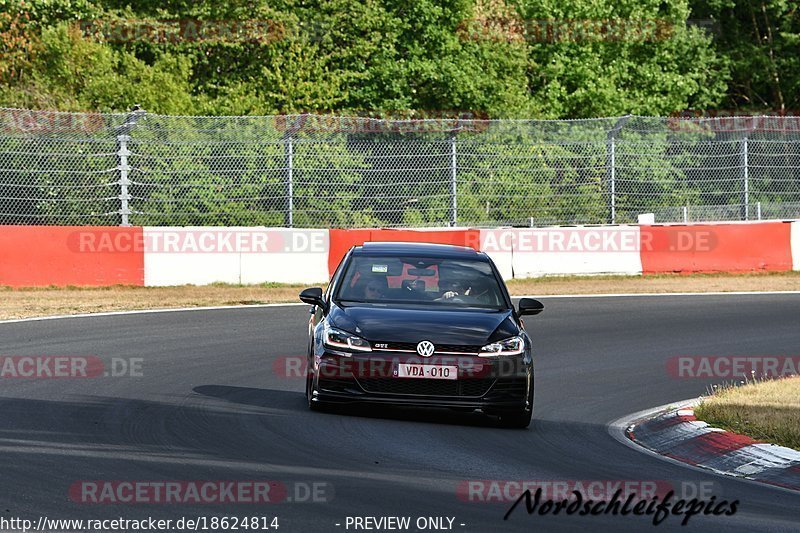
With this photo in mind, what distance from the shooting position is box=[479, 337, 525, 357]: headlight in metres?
11.6

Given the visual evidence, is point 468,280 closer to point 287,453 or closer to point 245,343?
point 287,453

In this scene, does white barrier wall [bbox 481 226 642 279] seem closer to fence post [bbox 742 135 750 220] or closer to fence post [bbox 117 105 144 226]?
fence post [bbox 742 135 750 220]

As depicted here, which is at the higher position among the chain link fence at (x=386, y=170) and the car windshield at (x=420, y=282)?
the chain link fence at (x=386, y=170)

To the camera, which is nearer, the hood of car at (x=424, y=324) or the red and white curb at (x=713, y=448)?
the red and white curb at (x=713, y=448)

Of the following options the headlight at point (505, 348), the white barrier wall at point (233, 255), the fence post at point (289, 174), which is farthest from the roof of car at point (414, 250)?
the fence post at point (289, 174)

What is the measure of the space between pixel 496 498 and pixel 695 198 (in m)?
20.1

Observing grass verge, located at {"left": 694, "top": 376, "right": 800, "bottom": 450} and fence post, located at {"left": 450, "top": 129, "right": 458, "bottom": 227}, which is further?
fence post, located at {"left": 450, "top": 129, "right": 458, "bottom": 227}

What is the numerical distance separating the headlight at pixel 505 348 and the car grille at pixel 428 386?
0.22 meters

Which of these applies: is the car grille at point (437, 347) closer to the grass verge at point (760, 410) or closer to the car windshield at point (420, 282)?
the car windshield at point (420, 282)

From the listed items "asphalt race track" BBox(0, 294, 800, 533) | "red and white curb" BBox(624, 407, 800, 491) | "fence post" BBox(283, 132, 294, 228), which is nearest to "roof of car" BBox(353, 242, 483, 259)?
"asphalt race track" BBox(0, 294, 800, 533)

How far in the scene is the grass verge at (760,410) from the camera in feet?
36.3

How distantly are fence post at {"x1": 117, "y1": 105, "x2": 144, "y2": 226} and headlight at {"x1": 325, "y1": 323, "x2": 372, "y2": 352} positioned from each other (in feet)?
44.4

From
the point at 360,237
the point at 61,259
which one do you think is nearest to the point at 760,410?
the point at 360,237

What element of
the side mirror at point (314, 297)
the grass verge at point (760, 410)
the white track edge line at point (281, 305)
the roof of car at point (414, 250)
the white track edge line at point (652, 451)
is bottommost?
the white track edge line at point (652, 451)
